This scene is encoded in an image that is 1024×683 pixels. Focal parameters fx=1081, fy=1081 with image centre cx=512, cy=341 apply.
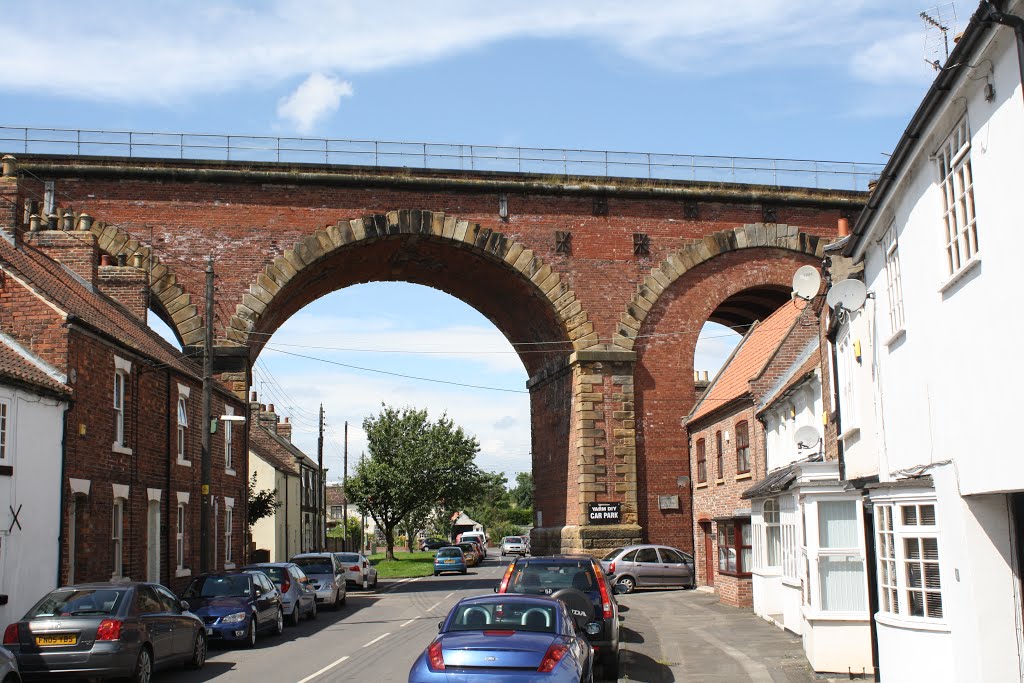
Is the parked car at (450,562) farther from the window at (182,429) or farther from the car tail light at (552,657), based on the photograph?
the car tail light at (552,657)

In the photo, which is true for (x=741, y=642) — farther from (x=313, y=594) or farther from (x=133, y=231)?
(x=133, y=231)

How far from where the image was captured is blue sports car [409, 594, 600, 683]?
10.3 m

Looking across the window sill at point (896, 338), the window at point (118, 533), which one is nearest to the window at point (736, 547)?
the window sill at point (896, 338)

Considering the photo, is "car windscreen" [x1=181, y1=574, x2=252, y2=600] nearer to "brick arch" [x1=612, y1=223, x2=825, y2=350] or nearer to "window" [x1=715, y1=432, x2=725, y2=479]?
"window" [x1=715, y1=432, x2=725, y2=479]

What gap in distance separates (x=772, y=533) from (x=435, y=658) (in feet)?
41.4

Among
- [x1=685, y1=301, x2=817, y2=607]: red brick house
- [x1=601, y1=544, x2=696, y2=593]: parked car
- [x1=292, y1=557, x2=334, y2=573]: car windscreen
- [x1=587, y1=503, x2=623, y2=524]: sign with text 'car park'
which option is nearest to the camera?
[x1=685, y1=301, x2=817, y2=607]: red brick house

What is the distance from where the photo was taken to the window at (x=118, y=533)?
71.1 feet

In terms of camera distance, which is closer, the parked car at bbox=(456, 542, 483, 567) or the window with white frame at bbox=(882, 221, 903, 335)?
the window with white frame at bbox=(882, 221, 903, 335)

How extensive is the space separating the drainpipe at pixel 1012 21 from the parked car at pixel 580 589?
895 centimetres

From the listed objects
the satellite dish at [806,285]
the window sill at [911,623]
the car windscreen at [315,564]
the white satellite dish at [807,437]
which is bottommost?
the car windscreen at [315,564]

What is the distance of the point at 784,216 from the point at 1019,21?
3031cm

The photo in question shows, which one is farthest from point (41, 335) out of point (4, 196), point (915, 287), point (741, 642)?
point (915, 287)

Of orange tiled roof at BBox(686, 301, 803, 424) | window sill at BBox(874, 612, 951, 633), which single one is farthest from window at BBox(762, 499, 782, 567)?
window sill at BBox(874, 612, 951, 633)

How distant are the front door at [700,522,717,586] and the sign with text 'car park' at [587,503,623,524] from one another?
266 centimetres
